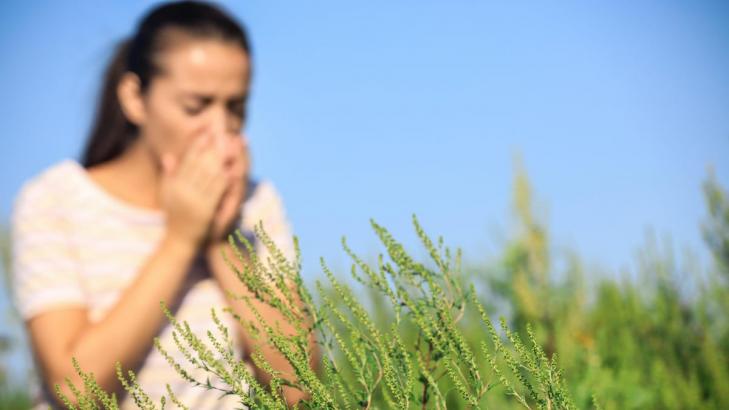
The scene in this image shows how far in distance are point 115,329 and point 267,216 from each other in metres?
0.93

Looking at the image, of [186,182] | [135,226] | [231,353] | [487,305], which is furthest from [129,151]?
[231,353]

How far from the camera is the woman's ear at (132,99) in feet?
8.46

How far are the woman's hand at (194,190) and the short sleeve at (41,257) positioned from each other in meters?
0.35

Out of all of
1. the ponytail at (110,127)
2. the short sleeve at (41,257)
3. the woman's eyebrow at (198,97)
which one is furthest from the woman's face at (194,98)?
the short sleeve at (41,257)

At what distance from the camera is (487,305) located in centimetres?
254

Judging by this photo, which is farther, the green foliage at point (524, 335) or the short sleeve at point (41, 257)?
the short sleeve at point (41, 257)

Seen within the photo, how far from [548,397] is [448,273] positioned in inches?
9.3

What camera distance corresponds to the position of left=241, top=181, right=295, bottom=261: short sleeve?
8.46 ft

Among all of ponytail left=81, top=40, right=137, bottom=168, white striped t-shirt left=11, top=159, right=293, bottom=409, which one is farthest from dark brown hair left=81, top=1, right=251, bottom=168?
white striped t-shirt left=11, top=159, right=293, bottom=409

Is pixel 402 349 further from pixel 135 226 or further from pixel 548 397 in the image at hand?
pixel 135 226

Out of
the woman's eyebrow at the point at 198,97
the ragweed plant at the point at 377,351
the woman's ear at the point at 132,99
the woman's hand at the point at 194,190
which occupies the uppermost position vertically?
the woman's ear at the point at 132,99

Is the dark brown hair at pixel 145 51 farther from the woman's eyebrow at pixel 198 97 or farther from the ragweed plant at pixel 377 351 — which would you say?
the ragweed plant at pixel 377 351

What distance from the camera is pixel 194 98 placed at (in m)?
2.40

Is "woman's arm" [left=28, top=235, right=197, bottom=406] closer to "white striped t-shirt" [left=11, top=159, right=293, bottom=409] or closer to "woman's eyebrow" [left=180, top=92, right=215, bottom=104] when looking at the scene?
"white striped t-shirt" [left=11, top=159, right=293, bottom=409]
